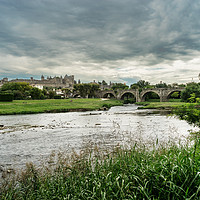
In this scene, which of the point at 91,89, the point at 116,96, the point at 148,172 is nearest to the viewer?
the point at 148,172

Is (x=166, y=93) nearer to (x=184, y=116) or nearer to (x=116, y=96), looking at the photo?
(x=116, y=96)

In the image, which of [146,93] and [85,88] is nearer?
[146,93]

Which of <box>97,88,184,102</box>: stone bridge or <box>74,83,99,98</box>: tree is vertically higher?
<box>74,83,99,98</box>: tree

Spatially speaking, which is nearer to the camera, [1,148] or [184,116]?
[184,116]

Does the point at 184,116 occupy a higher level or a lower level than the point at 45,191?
higher

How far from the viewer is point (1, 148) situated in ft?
42.2

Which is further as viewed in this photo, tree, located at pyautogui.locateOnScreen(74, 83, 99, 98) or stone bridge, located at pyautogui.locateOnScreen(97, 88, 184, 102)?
tree, located at pyautogui.locateOnScreen(74, 83, 99, 98)

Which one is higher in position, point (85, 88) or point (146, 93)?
point (85, 88)

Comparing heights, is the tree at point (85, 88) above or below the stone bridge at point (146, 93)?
above

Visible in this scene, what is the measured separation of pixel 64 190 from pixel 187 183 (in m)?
3.44

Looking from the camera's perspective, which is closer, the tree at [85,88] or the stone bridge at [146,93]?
the stone bridge at [146,93]

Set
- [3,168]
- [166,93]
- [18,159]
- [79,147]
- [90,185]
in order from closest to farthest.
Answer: [90,185] → [3,168] → [18,159] → [79,147] → [166,93]

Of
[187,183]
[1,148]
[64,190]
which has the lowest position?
[1,148]

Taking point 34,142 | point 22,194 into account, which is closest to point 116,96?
point 34,142
